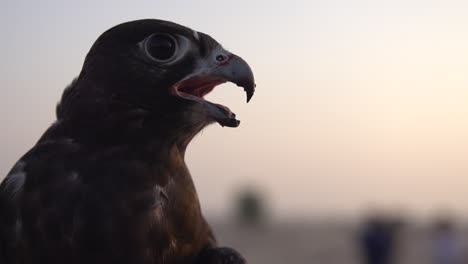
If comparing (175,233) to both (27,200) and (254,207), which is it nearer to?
(27,200)

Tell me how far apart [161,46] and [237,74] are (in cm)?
33

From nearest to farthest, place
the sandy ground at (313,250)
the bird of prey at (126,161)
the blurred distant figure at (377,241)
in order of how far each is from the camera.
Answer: the bird of prey at (126,161), the blurred distant figure at (377,241), the sandy ground at (313,250)

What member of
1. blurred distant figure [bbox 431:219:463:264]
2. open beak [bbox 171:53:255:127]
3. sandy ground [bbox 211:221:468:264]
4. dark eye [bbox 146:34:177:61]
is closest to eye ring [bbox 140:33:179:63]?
dark eye [bbox 146:34:177:61]

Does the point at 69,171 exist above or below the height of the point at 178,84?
below

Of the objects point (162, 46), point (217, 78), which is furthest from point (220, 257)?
point (162, 46)

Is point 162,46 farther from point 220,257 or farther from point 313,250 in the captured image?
point 313,250

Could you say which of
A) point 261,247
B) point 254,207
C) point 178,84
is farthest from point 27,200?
point 254,207

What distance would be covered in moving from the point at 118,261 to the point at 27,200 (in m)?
0.42

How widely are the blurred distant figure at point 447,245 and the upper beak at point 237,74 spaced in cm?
932

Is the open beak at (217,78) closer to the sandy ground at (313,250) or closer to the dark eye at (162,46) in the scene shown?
the dark eye at (162,46)

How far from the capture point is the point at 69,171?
396 cm

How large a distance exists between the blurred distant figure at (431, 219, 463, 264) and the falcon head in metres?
9.37

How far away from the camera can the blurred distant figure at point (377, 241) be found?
47.9 feet

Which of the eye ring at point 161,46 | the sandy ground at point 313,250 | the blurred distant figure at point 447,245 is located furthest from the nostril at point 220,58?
the sandy ground at point 313,250
